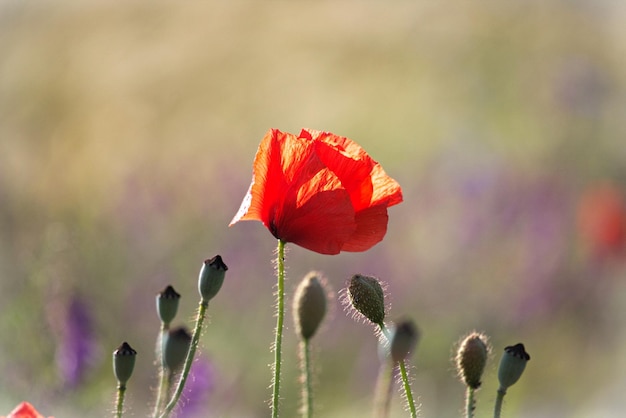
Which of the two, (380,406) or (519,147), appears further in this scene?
(519,147)

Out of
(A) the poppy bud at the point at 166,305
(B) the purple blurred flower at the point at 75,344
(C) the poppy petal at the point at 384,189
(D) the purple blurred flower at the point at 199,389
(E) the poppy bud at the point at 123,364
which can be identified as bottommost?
(E) the poppy bud at the point at 123,364

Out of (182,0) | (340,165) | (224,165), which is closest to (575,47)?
(182,0)

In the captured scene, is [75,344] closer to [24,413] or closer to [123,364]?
[123,364]

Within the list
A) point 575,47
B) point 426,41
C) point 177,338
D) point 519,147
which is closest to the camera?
point 177,338

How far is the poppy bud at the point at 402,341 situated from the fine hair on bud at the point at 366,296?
0.31ft

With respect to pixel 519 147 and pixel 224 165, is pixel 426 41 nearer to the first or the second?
pixel 519 147

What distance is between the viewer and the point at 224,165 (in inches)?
250

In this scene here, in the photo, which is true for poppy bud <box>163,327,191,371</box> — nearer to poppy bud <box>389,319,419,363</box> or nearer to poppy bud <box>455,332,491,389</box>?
poppy bud <box>389,319,419,363</box>

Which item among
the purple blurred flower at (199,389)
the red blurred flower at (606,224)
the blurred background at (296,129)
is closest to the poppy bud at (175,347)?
the blurred background at (296,129)

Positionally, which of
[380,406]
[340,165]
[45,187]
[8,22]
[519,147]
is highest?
[8,22]

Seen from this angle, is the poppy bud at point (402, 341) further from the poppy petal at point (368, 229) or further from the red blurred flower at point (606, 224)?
the red blurred flower at point (606, 224)

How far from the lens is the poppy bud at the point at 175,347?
4.37 ft

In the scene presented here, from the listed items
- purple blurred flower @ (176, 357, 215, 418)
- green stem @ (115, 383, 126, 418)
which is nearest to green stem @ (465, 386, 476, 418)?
green stem @ (115, 383, 126, 418)

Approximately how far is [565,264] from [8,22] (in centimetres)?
648
